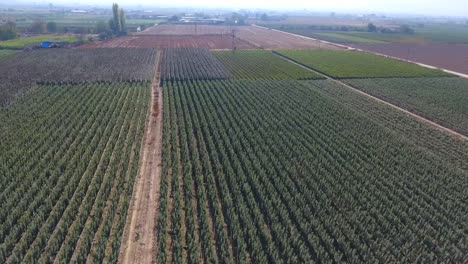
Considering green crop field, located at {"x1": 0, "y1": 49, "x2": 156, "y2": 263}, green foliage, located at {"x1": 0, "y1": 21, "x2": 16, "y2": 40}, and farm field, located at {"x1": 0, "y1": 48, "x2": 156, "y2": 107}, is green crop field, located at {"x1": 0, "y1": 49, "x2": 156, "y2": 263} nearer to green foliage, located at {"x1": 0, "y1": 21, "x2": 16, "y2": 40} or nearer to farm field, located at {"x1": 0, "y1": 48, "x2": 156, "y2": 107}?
farm field, located at {"x1": 0, "y1": 48, "x2": 156, "y2": 107}

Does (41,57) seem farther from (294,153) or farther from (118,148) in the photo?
(294,153)

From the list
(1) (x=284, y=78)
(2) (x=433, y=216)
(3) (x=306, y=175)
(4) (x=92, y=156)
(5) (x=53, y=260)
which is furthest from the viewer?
(1) (x=284, y=78)

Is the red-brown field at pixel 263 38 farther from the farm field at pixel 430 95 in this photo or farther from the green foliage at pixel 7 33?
the farm field at pixel 430 95

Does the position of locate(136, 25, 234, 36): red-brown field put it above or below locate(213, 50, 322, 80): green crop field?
above

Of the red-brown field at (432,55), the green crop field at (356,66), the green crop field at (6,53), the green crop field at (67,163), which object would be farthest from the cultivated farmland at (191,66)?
the red-brown field at (432,55)

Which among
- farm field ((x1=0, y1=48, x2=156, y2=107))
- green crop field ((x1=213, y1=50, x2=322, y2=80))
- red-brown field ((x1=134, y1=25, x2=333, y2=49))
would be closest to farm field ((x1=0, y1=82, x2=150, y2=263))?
farm field ((x1=0, y1=48, x2=156, y2=107))

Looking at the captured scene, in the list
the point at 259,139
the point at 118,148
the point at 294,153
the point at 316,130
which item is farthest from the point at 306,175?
the point at 118,148
